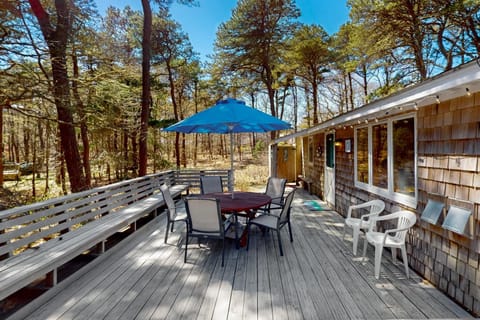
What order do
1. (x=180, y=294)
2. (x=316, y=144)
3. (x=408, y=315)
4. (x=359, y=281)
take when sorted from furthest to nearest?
1. (x=316, y=144)
2. (x=359, y=281)
3. (x=180, y=294)
4. (x=408, y=315)

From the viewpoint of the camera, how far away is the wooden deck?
85.0 inches

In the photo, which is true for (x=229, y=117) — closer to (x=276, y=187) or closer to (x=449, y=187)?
(x=276, y=187)

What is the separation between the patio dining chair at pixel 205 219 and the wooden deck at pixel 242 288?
14.0 inches

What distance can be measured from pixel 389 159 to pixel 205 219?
263cm

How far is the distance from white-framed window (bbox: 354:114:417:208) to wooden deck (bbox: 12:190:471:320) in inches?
35.6

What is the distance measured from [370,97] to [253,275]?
29.8 feet

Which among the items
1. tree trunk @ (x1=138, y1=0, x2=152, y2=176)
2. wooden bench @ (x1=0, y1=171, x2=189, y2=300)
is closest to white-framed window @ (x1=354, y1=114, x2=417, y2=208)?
wooden bench @ (x1=0, y1=171, x2=189, y2=300)

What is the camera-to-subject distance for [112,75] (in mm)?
5543

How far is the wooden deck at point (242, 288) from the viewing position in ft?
7.08

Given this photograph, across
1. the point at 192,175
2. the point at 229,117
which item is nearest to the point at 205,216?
the point at 229,117

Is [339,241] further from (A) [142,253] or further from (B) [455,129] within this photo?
(A) [142,253]

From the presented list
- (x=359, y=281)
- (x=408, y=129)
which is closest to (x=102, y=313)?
(x=359, y=281)

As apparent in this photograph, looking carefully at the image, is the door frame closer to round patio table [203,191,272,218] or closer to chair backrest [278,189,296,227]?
round patio table [203,191,272,218]

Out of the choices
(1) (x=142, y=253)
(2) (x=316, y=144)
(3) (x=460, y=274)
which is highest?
(2) (x=316, y=144)
